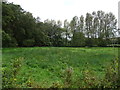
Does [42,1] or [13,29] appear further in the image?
[13,29]

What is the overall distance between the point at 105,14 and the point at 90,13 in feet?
10.7

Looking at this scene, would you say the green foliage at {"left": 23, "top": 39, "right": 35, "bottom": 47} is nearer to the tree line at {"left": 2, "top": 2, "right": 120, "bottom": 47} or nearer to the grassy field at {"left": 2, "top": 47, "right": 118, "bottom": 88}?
the tree line at {"left": 2, "top": 2, "right": 120, "bottom": 47}

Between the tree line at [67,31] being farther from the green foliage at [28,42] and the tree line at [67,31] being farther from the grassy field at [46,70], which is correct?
the grassy field at [46,70]

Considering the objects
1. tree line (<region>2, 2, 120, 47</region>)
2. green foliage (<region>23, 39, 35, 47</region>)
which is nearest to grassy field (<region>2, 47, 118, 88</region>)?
green foliage (<region>23, 39, 35, 47</region>)

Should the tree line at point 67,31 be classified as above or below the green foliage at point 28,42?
above

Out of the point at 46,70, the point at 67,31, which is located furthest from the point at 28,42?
the point at 46,70

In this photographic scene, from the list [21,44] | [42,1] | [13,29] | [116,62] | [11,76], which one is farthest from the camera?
[21,44]

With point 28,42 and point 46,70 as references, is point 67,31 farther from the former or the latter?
point 46,70

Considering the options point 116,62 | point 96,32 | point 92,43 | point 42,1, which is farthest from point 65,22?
point 116,62

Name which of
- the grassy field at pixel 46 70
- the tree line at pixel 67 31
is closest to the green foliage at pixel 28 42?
the tree line at pixel 67 31

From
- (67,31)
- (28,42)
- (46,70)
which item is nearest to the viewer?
(46,70)

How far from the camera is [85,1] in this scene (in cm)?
666

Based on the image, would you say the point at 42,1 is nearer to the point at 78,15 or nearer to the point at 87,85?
the point at 87,85

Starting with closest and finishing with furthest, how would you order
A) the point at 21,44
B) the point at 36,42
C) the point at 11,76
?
the point at 11,76, the point at 21,44, the point at 36,42
